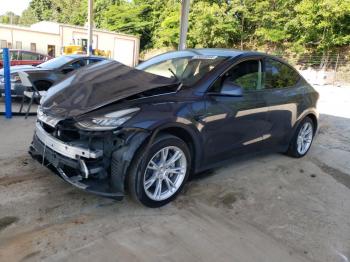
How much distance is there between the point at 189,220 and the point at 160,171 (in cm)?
54

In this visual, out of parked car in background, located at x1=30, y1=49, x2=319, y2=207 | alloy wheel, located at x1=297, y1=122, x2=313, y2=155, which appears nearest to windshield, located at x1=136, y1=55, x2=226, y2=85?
parked car in background, located at x1=30, y1=49, x2=319, y2=207

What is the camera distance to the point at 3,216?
9.83ft

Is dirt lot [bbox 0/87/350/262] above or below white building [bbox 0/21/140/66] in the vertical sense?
below

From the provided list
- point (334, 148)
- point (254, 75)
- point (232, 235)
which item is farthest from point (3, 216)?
point (334, 148)

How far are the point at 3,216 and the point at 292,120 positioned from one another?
382 cm

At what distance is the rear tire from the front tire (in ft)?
7.70

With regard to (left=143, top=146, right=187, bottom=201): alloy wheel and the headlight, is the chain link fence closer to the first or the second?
(left=143, top=146, right=187, bottom=201): alloy wheel

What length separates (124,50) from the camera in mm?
35344

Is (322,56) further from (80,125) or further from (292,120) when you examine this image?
(80,125)

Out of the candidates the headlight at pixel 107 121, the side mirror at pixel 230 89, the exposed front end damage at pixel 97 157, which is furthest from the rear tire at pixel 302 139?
the headlight at pixel 107 121

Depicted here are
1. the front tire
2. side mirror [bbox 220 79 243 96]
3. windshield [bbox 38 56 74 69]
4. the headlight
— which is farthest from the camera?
windshield [bbox 38 56 74 69]

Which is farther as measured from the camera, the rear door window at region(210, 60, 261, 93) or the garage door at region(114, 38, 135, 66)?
the garage door at region(114, 38, 135, 66)

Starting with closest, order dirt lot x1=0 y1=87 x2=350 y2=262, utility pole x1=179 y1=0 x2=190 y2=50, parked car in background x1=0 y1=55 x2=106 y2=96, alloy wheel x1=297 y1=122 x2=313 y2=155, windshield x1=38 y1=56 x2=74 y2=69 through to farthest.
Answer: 1. dirt lot x1=0 y1=87 x2=350 y2=262
2. alloy wheel x1=297 y1=122 x2=313 y2=155
3. parked car in background x1=0 y1=55 x2=106 y2=96
4. windshield x1=38 y1=56 x2=74 y2=69
5. utility pole x1=179 y1=0 x2=190 y2=50

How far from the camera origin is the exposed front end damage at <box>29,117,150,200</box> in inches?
116
